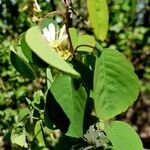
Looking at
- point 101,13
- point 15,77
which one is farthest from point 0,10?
point 101,13

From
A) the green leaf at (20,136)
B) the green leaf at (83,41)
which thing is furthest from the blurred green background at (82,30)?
the green leaf at (83,41)

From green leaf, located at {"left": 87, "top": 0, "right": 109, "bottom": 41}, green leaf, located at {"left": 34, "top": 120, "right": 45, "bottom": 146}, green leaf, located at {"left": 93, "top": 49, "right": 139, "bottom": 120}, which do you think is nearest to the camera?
green leaf, located at {"left": 87, "top": 0, "right": 109, "bottom": 41}

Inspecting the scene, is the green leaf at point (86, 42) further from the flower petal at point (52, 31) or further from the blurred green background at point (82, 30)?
the blurred green background at point (82, 30)

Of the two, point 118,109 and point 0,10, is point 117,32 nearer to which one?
point 0,10

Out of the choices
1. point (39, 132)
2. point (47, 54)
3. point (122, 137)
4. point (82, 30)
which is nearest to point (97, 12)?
point (47, 54)

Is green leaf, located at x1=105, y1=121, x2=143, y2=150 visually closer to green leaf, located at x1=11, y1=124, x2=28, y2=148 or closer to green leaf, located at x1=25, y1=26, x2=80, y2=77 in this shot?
green leaf, located at x1=11, y1=124, x2=28, y2=148

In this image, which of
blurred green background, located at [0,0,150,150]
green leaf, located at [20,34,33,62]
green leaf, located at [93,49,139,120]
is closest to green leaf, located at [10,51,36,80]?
green leaf, located at [20,34,33,62]

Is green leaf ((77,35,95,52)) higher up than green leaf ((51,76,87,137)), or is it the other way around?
green leaf ((77,35,95,52))
